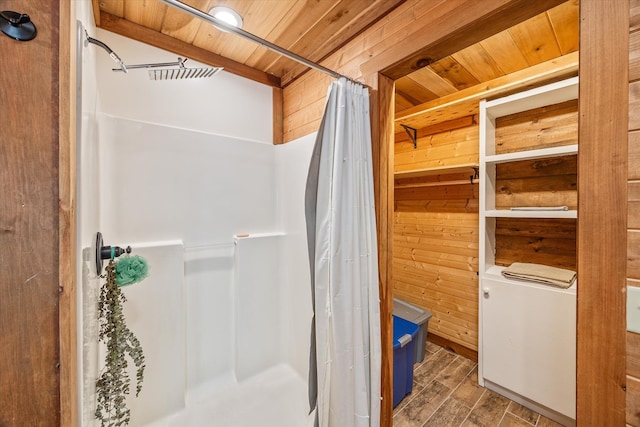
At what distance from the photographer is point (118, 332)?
1028 mm

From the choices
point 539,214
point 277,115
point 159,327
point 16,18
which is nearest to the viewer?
point 16,18

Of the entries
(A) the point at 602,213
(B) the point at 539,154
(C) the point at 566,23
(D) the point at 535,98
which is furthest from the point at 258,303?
(C) the point at 566,23

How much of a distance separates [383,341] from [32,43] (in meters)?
1.63

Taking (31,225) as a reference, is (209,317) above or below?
below

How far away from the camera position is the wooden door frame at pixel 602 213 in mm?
669

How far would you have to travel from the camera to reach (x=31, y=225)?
20.2 inches

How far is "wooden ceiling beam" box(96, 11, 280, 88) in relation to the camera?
142 cm

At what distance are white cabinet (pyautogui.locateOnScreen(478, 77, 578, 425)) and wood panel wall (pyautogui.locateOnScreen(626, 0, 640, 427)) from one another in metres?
0.98

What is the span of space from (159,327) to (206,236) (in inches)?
23.1

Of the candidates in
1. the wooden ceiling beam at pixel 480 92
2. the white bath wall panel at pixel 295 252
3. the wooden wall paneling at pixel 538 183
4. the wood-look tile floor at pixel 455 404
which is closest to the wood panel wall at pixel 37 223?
the white bath wall panel at pixel 295 252

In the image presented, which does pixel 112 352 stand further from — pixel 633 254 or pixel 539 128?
pixel 539 128

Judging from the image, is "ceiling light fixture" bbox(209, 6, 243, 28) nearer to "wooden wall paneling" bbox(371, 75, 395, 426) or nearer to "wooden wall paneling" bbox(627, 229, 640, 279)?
"wooden wall paneling" bbox(371, 75, 395, 426)

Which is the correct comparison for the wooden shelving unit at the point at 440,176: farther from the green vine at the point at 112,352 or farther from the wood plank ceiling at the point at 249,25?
the green vine at the point at 112,352

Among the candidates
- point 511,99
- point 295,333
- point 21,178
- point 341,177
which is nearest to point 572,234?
point 511,99
